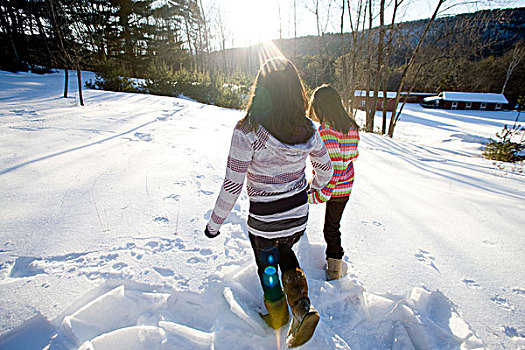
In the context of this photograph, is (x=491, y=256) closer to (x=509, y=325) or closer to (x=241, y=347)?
(x=509, y=325)

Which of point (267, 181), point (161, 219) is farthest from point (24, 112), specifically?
point (267, 181)

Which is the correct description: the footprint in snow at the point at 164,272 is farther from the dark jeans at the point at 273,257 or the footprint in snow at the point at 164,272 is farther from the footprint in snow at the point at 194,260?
the dark jeans at the point at 273,257

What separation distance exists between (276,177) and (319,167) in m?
0.35

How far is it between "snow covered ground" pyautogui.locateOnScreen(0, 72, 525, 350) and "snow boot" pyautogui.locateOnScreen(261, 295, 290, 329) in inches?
2.5

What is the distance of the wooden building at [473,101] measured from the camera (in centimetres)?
3275

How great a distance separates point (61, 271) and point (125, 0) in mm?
25879

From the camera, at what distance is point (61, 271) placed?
1590mm

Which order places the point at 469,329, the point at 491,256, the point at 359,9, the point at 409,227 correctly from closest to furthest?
the point at 469,329
the point at 491,256
the point at 409,227
the point at 359,9

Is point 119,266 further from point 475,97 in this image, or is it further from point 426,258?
point 475,97

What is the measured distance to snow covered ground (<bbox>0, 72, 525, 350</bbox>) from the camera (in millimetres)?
1361

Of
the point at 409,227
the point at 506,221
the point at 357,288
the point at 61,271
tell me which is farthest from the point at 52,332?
the point at 506,221

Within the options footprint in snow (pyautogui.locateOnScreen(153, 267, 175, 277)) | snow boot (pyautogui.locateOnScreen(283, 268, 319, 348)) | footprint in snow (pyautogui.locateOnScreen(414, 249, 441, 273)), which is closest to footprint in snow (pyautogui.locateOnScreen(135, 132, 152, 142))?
footprint in snow (pyautogui.locateOnScreen(153, 267, 175, 277))

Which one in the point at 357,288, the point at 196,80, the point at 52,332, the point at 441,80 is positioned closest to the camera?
the point at 52,332

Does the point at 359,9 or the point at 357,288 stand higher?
the point at 359,9
